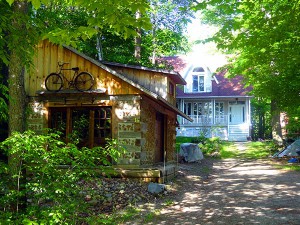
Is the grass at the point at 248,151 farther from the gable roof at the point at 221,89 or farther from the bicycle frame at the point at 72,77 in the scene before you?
the bicycle frame at the point at 72,77

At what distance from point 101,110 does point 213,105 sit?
874 inches

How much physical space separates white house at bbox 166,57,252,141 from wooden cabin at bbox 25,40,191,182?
19404mm

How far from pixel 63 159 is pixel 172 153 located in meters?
12.6

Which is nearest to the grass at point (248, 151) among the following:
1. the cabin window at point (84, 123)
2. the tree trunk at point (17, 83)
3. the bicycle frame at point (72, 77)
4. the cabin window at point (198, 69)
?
the cabin window at point (198, 69)

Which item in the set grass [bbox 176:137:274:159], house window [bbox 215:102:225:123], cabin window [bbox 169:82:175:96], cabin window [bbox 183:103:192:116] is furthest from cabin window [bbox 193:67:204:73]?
cabin window [bbox 169:82:175:96]

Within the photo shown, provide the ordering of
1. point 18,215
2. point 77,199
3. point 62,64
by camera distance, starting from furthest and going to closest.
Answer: point 62,64
point 77,199
point 18,215

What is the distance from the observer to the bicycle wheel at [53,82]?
482 inches

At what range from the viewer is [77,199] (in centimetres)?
500

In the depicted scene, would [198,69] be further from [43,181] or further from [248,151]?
[43,181]

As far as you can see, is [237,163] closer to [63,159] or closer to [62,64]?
[62,64]

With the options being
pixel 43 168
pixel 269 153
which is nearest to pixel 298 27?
A: pixel 43 168

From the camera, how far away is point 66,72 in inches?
486

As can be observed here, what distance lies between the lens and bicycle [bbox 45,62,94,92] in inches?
474

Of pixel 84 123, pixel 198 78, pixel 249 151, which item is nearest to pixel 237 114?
pixel 198 78
